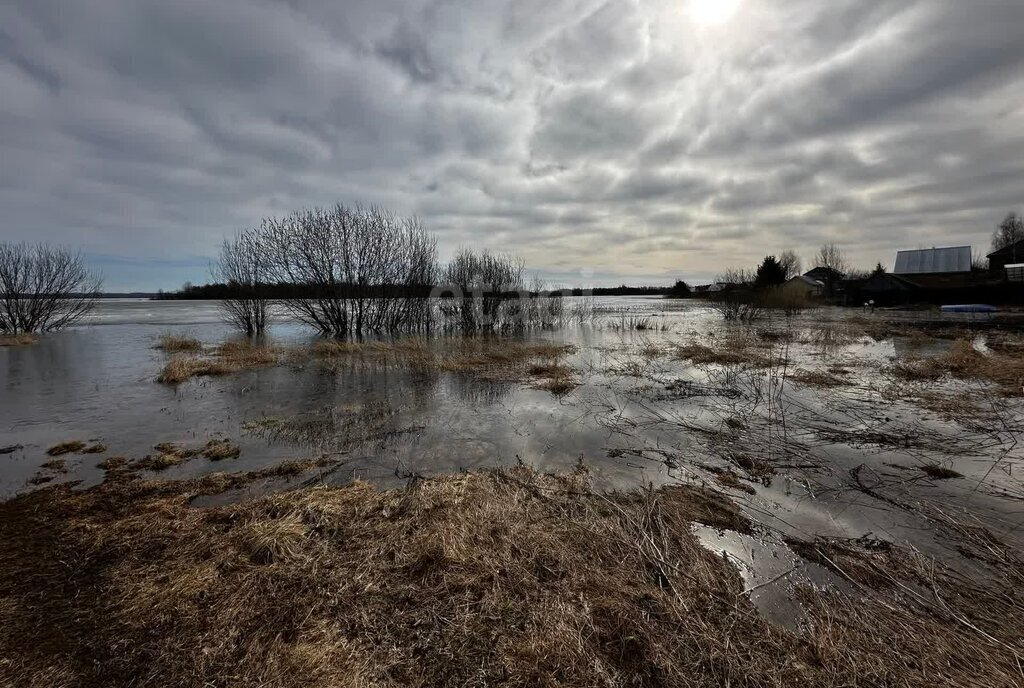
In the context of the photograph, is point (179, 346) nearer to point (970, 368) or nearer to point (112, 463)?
point (112, 463)

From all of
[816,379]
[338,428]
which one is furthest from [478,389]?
[816,379]

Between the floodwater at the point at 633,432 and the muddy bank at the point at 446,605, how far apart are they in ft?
1.60

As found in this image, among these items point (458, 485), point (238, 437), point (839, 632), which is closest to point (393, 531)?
Result: point (458, 485)

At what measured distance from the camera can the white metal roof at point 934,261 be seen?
186 feet

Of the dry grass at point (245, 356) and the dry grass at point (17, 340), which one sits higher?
the dry grass at point (17, 340)

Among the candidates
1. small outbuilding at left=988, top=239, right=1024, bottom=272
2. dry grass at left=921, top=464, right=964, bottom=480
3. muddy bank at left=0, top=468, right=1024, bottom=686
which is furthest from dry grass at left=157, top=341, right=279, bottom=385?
small outbuilding at left=988, top=239, right=1024, bottom=272

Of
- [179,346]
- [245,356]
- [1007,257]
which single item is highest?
[1007,257]

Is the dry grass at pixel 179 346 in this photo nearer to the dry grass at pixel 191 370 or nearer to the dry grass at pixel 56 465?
the dry grass at pixel 191 370

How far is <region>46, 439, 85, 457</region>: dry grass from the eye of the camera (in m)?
6.03

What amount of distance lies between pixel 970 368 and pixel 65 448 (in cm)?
1984

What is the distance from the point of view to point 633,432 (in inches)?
280

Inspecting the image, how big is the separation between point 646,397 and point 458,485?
598 cm

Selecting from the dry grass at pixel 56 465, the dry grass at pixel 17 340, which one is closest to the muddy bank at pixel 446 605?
the dry grass at pixel 56 465

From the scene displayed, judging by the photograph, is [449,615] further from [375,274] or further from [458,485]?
[375,274]
